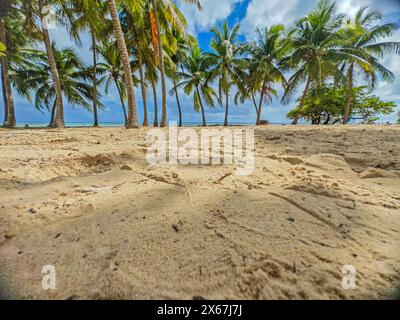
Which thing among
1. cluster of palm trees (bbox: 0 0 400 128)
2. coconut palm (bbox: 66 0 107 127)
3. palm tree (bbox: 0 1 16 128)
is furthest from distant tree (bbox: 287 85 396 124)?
palm tree (bbox: 0 1 16 128)

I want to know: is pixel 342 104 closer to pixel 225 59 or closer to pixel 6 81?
pixel 225 59

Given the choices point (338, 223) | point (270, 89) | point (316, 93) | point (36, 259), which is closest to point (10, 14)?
point (36, 259)

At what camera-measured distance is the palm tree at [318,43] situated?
11938 millimetres

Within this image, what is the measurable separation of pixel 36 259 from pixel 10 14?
55.7 feet

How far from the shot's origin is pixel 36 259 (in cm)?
100

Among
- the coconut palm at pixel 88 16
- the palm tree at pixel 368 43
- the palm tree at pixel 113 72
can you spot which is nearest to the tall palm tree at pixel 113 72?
the palm tree at pixel 113 72

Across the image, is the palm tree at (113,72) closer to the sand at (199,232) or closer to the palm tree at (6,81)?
the palm tree at (6,81)

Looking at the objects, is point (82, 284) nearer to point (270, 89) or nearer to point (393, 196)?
point (393, 196)

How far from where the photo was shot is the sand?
85cm

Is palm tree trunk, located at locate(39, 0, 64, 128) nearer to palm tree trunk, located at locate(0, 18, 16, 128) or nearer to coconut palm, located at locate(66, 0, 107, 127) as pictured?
coconut palm, located at locate(66, 0, 107, 127)

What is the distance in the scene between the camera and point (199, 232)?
1.19 meters

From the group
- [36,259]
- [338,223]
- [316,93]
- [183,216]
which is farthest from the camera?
[316,93]

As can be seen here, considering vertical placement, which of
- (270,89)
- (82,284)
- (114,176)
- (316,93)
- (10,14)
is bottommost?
(82,284)

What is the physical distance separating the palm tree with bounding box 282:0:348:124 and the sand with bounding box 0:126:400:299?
1223 cm
